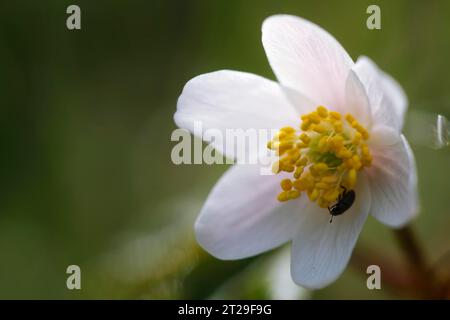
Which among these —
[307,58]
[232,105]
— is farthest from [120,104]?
[307,58]

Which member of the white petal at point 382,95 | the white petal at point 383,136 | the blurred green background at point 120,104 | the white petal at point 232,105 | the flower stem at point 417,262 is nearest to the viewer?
the white petal at point 382,95

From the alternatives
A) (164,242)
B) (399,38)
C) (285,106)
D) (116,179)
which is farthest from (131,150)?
(285,106)

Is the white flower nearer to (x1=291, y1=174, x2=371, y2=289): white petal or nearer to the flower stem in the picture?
(x1=291, y1=174, x2=371, y2=289): white petal

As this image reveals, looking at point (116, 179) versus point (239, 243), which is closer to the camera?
point (239, 243)

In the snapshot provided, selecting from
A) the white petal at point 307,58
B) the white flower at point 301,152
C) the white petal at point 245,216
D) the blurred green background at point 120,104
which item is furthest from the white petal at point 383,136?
the blurred green background at point 120,104

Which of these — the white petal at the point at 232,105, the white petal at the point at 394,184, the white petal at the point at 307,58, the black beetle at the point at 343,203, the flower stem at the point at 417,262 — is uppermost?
the white petal at the point at 307,58

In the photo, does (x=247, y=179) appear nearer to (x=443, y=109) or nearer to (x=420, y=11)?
(x=443, y=109)

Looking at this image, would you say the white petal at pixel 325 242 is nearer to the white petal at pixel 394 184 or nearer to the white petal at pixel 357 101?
the white petal at pixel 394 184
